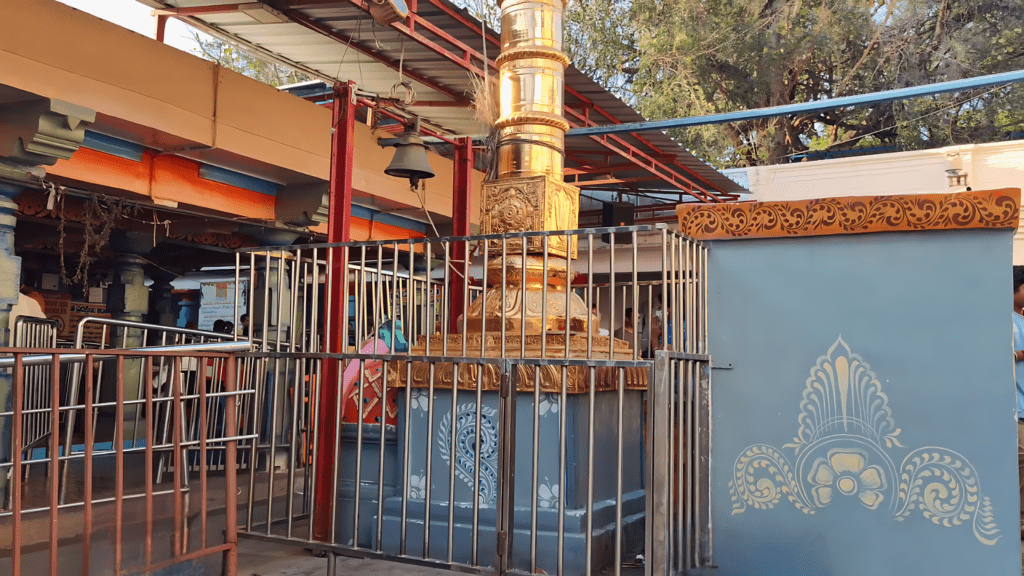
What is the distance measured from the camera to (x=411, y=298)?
5012 millimetres

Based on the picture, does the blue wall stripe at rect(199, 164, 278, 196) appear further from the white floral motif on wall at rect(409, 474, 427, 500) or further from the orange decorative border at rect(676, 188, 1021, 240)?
the orange decorative border at rect(676, 188, 1021, 240)

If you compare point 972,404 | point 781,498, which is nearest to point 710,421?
point 781,498

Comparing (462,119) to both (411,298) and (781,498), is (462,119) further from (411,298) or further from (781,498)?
(781,498)

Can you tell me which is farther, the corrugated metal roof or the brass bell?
the corrugated metal roof

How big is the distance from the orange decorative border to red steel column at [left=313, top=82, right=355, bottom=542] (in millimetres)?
2129

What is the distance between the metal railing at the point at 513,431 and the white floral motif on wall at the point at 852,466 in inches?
12.7

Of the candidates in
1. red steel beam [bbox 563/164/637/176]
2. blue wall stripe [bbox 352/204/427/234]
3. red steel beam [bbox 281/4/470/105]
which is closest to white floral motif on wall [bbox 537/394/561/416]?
red steel beam [bbox 281/4/470/105]

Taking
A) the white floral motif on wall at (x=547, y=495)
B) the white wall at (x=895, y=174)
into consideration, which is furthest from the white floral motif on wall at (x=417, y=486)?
the white wall at (x=895, y=174)

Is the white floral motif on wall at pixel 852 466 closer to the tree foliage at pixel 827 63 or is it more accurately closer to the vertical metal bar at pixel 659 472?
the vertical metal bar at pixel 659 472

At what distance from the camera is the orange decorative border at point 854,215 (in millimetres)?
3531

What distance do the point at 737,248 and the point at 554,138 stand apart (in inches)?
64.0

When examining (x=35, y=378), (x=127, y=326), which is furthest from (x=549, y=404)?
(x=35, y=378)

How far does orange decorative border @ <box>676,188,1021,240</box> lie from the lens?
11.6 ft

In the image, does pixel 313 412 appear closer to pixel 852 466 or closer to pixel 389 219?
pixel 852 466
